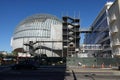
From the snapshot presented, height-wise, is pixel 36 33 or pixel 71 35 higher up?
pixel 36 33

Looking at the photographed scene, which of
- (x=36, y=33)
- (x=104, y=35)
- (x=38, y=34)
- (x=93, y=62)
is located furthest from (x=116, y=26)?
(x=36, y=33)

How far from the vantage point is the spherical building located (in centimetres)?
12862

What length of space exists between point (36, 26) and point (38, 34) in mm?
6582

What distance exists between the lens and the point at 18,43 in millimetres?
154375

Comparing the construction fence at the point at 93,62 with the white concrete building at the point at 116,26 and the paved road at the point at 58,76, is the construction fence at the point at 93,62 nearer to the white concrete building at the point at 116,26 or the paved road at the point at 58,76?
the white concrete building at the point at 116,26

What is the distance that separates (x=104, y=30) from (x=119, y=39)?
1085 inches

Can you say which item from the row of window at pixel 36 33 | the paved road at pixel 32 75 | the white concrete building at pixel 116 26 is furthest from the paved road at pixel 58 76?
the row of window at pixel 36 33

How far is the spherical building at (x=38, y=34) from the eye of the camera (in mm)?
128625

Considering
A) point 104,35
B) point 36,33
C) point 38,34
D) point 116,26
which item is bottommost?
point 116,26

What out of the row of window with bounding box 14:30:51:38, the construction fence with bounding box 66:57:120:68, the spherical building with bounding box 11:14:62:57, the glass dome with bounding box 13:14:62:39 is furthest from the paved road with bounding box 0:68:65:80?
the row of window with bounding box 14:30:51:38

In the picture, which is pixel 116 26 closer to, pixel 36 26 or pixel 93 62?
pixel 93 62

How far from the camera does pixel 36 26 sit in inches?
6284

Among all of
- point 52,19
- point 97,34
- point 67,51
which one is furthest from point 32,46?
point 52,19

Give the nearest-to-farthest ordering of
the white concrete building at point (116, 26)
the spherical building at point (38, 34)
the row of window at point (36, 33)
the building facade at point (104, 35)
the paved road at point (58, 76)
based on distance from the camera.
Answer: the paved road at point (58, 76) < the white concrete building at point (116, 26) < the building facade at point (104, 35) < the spherical building at point (38, 34) < the row of window at point (36, 33)
